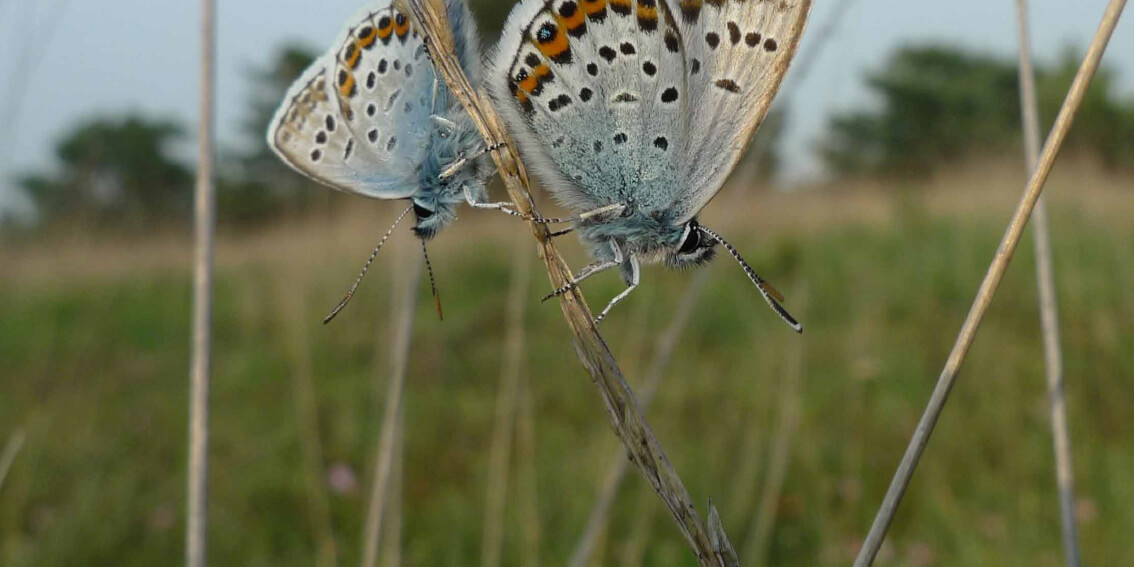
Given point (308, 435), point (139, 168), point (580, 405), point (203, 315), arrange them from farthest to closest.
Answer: point (139, 168)
point (580, 405)
point (308, 435)
point (203, 315)

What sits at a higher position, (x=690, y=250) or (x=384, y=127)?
(x=384, y=127)

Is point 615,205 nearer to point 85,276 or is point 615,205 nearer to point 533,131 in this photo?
point 533,131

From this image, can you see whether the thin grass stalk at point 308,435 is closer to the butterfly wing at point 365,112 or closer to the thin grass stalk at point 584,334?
the butterfly wing at point 365,112

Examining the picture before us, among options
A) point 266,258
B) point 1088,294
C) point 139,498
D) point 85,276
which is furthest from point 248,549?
point 85,276

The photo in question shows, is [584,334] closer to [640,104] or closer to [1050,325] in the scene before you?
[640,104]

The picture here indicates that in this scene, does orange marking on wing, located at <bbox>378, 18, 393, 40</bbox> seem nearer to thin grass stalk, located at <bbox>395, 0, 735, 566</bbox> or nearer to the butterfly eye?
thin grass stalk, located at <bbox>395, 0, 735, 566</bbox>

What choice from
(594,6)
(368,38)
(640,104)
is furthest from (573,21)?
(368,38)
